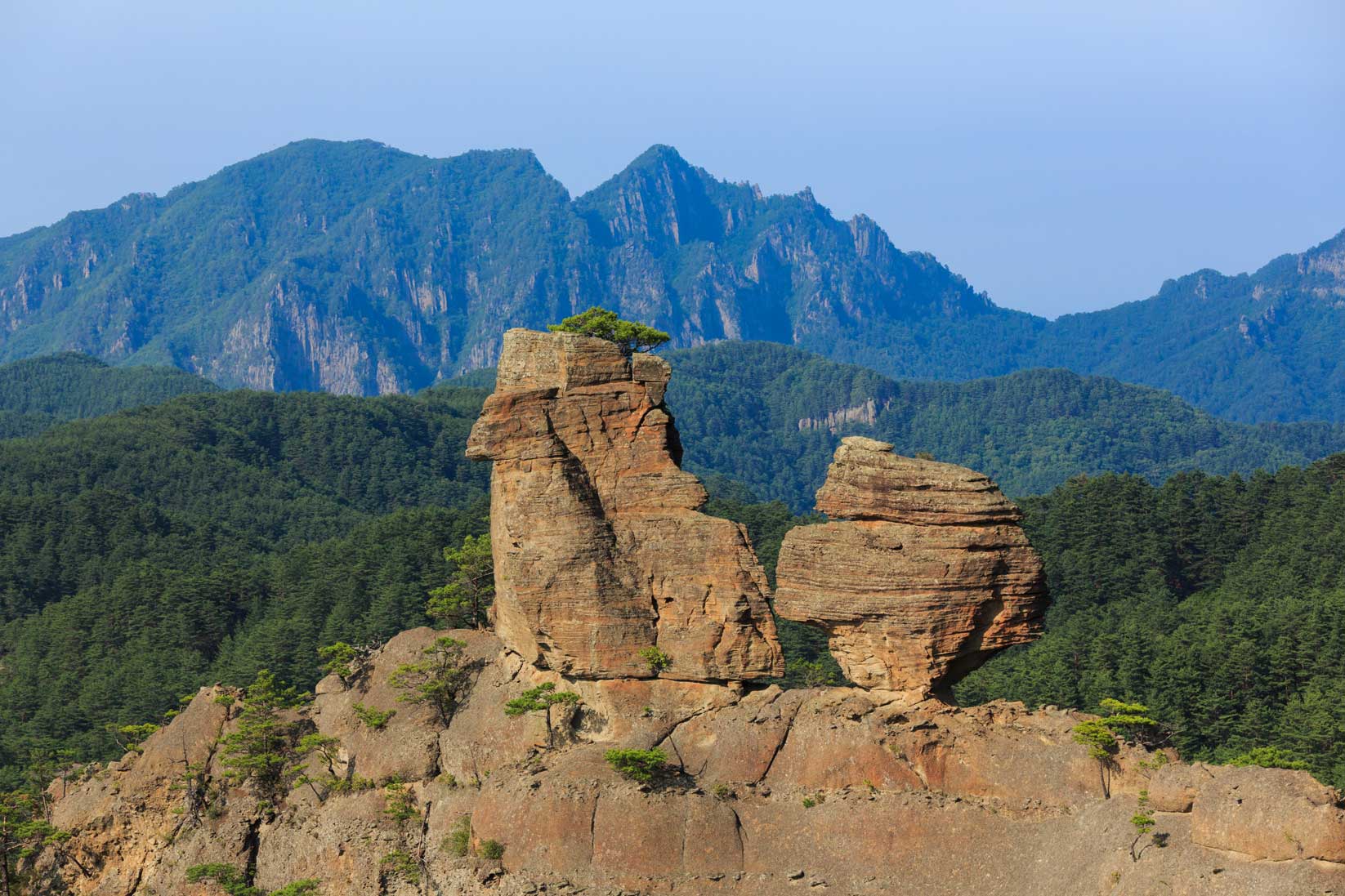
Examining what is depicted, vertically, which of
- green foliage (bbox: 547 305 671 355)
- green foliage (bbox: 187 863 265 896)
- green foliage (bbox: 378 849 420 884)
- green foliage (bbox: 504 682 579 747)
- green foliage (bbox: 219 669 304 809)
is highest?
green foliage (bbox: 547 305 671 355)

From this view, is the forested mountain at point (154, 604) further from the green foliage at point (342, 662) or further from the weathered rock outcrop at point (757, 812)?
the weathered rock outcrop at point (757, 812)

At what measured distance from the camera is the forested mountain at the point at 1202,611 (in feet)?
257

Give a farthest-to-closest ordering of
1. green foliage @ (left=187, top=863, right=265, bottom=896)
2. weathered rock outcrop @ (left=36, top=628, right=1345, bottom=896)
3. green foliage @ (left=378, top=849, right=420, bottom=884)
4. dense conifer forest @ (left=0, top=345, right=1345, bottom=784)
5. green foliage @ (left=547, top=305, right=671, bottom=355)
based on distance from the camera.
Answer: dense conifer forest @ (left=0, top=345, right=1345, bottom=784) < green foliage @ (left=547, top=305, right=671, bottom=355) < green foliage @ (left=187, top=863, right=265, bottom=896) < green foliage @ (left=378, top=849, right=420, bottom=884) < weathered rock outcrop @ (left=36, top=628, right=1345, bottom=896)

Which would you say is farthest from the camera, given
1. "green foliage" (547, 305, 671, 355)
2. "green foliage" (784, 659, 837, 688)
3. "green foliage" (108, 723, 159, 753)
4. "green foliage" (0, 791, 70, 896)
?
"green foliage" (784, 659, 837, 688)

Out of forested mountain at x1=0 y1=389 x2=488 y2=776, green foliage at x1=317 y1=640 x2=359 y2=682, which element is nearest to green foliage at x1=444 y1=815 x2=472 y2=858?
green foliage at x1=317 y1=640 x2=359 y2=682

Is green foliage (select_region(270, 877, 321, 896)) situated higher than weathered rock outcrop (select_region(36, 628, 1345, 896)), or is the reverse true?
weathered rock outcrop (select_region(36, 628, 1345, 896))

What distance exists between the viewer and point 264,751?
6269 centimetres

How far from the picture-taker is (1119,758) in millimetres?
48969

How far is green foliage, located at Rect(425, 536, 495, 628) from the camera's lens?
236ft

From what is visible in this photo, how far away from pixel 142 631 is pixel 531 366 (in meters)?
70.9

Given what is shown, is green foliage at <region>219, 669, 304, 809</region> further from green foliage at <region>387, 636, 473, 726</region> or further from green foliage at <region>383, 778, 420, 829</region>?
green foliage at <region>383, 778, 420, 829</region>

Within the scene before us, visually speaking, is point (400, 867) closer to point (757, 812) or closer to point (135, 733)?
point (757, 812)

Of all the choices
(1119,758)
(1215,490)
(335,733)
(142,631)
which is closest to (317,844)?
(335,733)

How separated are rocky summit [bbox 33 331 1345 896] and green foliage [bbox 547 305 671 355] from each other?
263 centimetres
